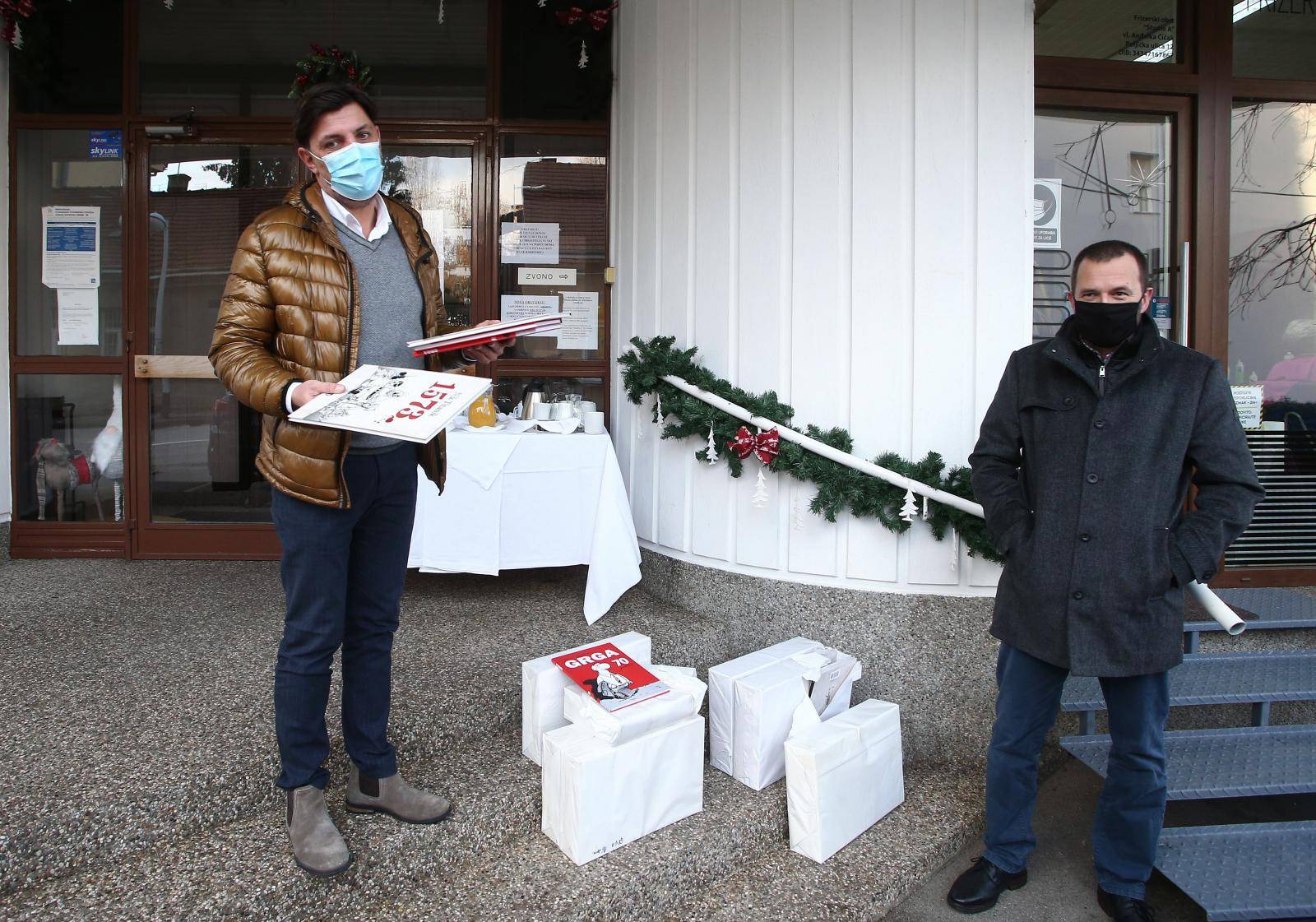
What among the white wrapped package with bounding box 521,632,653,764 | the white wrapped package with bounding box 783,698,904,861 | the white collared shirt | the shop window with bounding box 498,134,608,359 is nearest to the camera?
the white collared shirt

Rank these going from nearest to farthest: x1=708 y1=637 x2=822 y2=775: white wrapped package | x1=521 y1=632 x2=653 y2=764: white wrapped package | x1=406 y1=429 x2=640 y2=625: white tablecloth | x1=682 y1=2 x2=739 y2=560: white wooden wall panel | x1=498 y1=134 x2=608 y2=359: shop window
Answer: x1=521 y1=632 x2=653 y2=764: white wrapped package, x1=708 y1=637 x2=822 y2=775: white wrapped package, x1=682 y1=2 x2=739 y2=560: white wooden wall panel, x1=406 y1=429 x2=640 y2=625: white tablecloth, x1=498 y1=134 x2=608 y2=359: shop window

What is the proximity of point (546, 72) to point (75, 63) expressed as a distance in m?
2.39

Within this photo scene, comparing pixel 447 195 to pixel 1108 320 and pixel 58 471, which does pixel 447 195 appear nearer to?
pixel 58 471

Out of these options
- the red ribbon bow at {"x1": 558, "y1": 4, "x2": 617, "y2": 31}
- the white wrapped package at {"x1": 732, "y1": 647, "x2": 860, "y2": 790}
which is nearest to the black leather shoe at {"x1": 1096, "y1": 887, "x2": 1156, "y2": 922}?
the white wrapped package at {"x1": 732, "y1": 647, "x2": 860, "y2": 790}

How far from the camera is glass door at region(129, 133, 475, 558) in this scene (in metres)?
4.47

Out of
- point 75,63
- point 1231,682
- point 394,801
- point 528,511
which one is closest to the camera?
point 394,801

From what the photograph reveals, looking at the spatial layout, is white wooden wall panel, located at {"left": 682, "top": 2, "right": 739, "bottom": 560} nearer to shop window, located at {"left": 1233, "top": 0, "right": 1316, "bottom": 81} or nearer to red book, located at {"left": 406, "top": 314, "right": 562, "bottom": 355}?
red book, located at {"left": 406, "top": 314, "right": 562, "bottom": 355}

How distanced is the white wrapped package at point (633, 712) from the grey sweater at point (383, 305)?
0.86 m

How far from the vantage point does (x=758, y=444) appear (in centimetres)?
323

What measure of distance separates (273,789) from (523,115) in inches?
140

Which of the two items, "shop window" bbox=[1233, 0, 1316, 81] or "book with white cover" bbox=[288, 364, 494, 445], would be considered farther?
"shop window" bbox=[1233, 0, 1316, 81]

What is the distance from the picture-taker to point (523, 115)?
4.54 metres

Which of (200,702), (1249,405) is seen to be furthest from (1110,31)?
(200,702)

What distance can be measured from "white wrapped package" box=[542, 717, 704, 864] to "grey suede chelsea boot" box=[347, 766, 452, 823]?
0.29m
